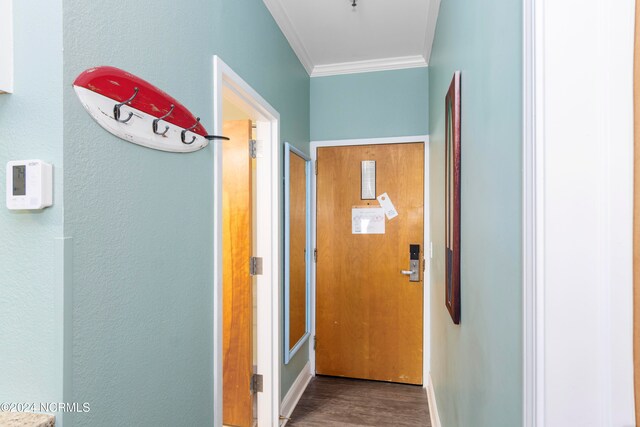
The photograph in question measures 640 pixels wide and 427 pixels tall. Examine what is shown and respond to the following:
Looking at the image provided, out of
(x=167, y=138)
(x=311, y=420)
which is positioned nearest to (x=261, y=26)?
(x=167, y=138)

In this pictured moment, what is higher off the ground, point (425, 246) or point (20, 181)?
point (20, 181)

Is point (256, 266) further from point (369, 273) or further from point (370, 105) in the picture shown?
point (370, 105)

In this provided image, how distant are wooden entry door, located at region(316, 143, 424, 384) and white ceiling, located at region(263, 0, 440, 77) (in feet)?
2.43

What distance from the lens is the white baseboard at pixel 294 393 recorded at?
7.76 feet

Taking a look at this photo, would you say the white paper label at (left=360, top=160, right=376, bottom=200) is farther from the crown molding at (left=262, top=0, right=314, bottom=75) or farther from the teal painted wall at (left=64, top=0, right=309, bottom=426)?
the teal painted wall at (left=64, top=0, right=309, bottom=426)

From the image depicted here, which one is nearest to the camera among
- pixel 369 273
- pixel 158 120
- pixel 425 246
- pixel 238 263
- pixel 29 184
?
pixel 29 184

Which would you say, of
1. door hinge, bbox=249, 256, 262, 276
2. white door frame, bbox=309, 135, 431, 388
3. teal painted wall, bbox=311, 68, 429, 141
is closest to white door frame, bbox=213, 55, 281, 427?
door hinge, bbox=249, 256, 262, 276

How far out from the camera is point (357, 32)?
247cm

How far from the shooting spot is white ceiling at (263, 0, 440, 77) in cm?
217

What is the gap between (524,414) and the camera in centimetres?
67

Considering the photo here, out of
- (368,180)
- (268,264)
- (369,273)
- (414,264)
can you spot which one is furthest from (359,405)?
(368,180)

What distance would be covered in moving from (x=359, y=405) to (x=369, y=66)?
2798mm

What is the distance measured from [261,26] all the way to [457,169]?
1407mm

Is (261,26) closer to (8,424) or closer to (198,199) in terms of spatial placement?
(198,199)
